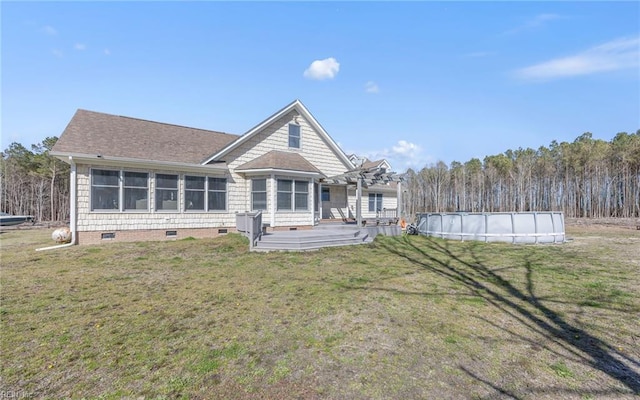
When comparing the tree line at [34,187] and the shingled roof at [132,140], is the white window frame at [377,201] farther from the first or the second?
the tree line at [34,187]

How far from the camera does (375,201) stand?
21516 millimetres

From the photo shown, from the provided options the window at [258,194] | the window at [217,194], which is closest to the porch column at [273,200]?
the window at [258,194]

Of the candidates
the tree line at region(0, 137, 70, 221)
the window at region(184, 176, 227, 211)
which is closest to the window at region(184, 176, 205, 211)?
the window at region(184, 176, 227, 211)

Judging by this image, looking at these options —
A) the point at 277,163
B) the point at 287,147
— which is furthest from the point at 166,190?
the point at 287,147

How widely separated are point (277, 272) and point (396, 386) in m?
5.15

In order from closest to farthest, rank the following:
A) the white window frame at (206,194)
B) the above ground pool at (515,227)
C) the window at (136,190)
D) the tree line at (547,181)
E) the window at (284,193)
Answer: the window at (136,190)
the above ground pool at (515,227)
the white window frame at (206,194)
the window at (284,193)
the tree line at (547,181)

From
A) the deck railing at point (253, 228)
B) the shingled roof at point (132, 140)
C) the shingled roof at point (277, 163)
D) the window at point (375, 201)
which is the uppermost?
the shingled roof at point (132, 140)

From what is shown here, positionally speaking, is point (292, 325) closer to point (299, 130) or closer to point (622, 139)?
point (299, 130)

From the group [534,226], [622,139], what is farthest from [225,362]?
[622,139]

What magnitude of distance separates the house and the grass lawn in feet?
14.0

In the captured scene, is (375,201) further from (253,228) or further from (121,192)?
(121,192)

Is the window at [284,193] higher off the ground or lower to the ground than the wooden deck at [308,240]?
higher

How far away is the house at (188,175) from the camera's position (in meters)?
11.7

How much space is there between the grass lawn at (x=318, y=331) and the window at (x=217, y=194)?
6.02m
